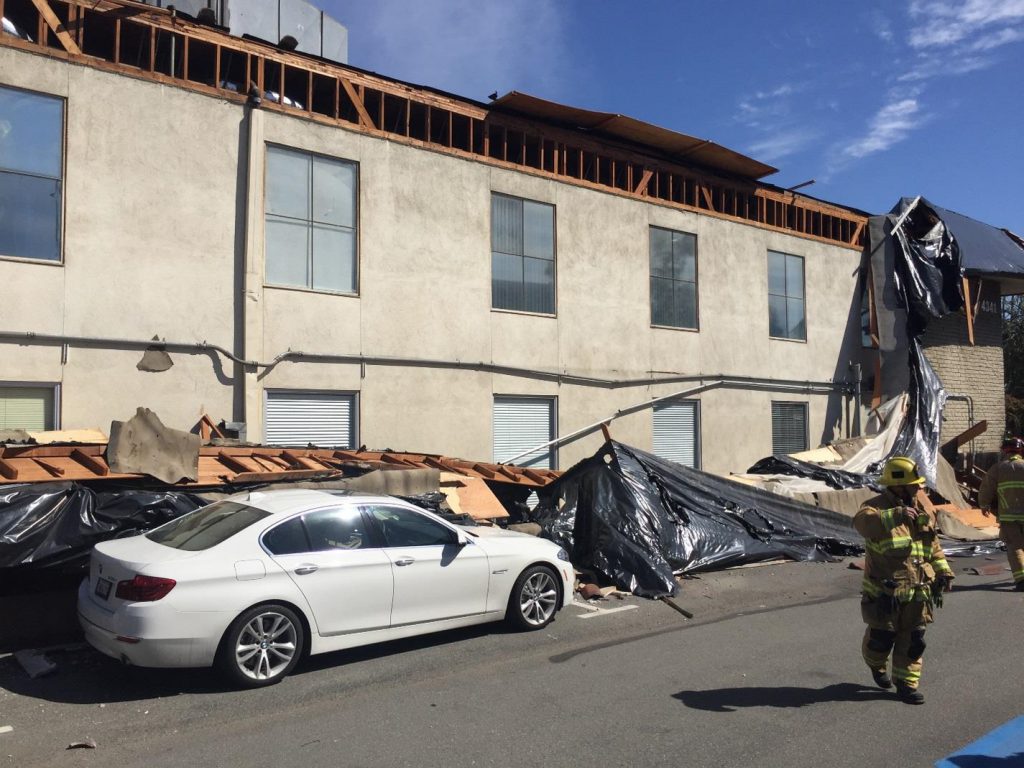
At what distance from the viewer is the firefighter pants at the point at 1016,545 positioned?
9.80m

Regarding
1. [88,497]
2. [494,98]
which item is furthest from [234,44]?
[88,497]

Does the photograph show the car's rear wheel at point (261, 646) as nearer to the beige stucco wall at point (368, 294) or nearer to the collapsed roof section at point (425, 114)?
the beige stucco wall at point (368, 294)

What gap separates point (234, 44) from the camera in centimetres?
1337

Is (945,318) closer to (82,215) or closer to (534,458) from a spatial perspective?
(534,458)

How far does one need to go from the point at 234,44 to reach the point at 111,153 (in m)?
2.76

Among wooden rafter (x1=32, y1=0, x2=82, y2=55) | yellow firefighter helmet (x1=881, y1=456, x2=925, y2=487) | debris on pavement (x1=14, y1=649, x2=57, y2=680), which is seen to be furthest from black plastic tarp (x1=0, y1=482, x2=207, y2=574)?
wooden rafter (x1=32, y1=0, x2=82, y2=55)

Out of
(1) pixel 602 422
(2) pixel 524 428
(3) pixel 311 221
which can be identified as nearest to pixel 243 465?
(3) pixel 311 221

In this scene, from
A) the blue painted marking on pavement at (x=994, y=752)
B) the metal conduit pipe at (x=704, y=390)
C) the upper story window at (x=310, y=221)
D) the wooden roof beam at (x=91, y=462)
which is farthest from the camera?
the metal conduit pipe at (x=704, y=390)

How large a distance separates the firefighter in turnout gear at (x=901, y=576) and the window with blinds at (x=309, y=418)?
991cm

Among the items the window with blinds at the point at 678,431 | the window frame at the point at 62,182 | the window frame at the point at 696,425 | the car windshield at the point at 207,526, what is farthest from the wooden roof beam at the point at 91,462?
the window frame at the point at 696,425

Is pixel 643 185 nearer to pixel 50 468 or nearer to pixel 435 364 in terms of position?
pixel 435 364

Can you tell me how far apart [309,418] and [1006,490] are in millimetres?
10022

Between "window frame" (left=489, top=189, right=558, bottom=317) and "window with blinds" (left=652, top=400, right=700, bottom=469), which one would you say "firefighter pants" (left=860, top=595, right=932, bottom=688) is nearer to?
"window frame" (left=489, top=189, right=558, bottom=317)

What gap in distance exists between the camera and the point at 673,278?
63.3ft
